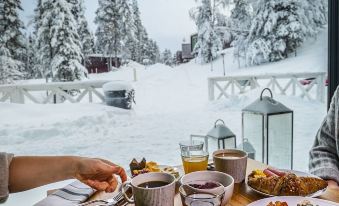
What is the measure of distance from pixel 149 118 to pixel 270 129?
2413mm

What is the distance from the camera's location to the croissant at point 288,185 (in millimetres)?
675

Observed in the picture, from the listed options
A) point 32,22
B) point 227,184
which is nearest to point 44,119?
point 32,22

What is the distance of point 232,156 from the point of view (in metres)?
0.80

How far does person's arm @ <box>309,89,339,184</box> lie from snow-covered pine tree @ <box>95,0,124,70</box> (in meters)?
2.45

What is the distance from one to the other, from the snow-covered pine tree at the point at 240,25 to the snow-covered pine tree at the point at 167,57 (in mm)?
758

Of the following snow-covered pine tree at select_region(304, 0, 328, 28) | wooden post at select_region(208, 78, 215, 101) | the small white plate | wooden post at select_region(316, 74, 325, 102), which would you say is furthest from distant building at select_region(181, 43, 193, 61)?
the small white plate

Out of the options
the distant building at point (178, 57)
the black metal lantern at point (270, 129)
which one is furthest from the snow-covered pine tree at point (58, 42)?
the black metal lantern at point (270, 129)

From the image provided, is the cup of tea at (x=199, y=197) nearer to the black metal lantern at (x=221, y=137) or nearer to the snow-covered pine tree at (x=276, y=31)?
the black metal lantern at (x=221, y=137)

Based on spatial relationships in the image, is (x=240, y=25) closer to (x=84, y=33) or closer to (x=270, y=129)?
(x=84, y=33)

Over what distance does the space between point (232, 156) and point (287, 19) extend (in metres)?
3.34

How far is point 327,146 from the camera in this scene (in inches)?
41.0

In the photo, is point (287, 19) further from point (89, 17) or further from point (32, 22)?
Answer: point (32, 22)

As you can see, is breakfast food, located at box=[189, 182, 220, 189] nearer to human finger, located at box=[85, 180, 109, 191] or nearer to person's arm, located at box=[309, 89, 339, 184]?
human finger, located at box=[85, 180, 109, 191]

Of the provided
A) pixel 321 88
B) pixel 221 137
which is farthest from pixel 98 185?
pixel 321 88
